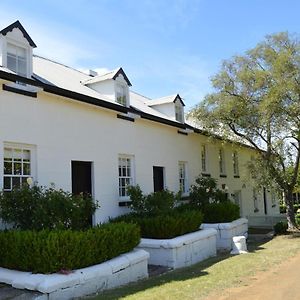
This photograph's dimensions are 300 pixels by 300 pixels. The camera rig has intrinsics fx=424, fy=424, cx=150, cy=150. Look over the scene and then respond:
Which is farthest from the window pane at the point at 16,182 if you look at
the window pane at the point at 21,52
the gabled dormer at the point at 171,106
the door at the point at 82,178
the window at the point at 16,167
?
the gabled dormer at the point at 171,106

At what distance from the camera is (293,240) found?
1742 centimetres

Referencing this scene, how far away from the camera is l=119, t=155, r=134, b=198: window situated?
15205 millimetres

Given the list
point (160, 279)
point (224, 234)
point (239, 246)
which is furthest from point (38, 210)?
point (224, 234)

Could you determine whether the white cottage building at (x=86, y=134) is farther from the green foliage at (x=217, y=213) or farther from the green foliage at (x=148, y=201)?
the green foliage at (x=217, y=213)

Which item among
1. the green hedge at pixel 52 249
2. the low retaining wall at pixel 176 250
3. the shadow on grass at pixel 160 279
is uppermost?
the green hedge at pixel 52 249

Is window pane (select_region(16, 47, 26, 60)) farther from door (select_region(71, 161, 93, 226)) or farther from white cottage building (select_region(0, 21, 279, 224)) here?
door (select_region(71, 161, 93, 226))

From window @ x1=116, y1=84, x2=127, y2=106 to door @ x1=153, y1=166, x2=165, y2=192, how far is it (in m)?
3.34

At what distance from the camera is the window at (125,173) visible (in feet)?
49.9

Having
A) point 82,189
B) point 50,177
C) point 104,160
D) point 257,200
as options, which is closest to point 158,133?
point 104,160

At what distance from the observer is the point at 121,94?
15.6 meters

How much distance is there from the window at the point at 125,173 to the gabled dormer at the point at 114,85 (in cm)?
203

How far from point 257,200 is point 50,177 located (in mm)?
22124

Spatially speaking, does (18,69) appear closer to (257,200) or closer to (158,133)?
(158,133)

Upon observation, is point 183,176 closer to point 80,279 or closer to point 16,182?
point 16,182
